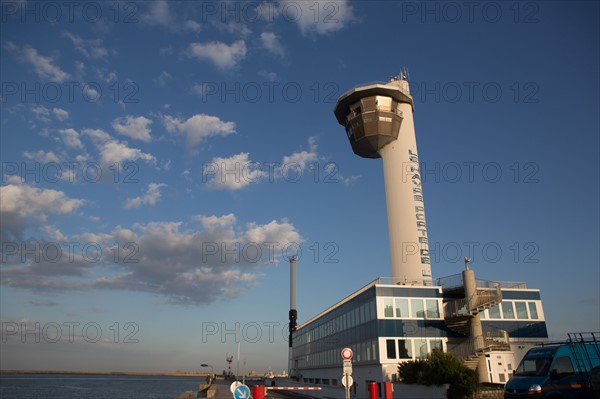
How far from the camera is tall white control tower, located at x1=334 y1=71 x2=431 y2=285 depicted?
47844 mm

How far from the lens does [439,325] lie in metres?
39.4

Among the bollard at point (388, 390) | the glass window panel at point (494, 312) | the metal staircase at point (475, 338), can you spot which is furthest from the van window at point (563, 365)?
the glass window panel at point (494, 312)

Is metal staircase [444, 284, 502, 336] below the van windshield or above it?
above

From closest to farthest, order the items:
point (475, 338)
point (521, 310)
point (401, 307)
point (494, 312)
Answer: point (475, 338)
point (401, 307)
point (494, 312)
point (521, 310)

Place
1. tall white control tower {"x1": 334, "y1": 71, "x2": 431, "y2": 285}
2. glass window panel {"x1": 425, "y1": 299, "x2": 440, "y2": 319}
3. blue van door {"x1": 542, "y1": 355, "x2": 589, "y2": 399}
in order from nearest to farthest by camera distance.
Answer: blue van door {"x1": 542, "y1": 355, "x2": 589, "y2": 399} → glass window panel {"x1": 425, "y1": 299, "x2": 440, "y2": 319} → tall white control tower {"x1": 334, "y1": 71, "x2": 431, "y2": 285}

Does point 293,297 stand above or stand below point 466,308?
above

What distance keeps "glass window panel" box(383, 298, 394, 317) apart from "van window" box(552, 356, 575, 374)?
2181cm

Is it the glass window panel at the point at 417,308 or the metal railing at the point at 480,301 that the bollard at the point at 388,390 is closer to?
the metal railing at the point at 480,301

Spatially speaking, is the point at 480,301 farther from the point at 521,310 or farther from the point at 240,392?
the point at 240,392

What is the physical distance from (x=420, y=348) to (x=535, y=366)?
21.5 meters

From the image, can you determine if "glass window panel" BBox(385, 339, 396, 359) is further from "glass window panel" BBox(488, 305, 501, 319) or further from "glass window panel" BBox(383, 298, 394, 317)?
"glass window panel" BBox(488, 305, 501, 319)

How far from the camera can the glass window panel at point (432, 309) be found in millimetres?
39688

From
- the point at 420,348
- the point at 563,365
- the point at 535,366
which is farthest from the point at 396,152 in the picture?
the point at 563,365

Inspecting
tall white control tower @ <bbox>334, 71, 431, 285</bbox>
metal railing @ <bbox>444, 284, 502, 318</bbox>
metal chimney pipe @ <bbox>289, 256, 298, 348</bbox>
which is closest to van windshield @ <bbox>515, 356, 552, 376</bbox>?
metal railing @ <bbox>444, 284, 502, 318</bbox>
